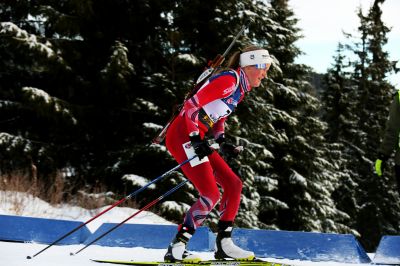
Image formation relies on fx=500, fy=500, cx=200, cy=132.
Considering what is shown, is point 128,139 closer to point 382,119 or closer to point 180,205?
point 180,205

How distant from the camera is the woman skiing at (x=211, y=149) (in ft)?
14.0

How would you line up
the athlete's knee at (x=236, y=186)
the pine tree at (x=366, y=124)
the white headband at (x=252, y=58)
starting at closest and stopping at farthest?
the athlete's knee at (x=236, y=186) → the white headband at (x=252, y=58) → the pine tree at (x=366, y=124)

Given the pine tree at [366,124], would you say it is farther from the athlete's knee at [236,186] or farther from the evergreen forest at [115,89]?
the athlete's knee at [236,186]

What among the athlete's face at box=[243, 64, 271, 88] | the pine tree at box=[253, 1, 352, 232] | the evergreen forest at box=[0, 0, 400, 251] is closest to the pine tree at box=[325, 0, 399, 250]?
the pine tree at box=[253, 1, 352, 232]

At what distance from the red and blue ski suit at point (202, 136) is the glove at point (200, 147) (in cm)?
8

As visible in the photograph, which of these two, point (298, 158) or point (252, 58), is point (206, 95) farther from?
point (298, 158)

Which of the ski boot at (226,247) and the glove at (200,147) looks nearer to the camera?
the glove at (200,147)

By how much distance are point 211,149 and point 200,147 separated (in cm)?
10

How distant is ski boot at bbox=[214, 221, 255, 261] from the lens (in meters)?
4.33

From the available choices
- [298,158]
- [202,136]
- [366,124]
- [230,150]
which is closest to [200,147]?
[202,136]

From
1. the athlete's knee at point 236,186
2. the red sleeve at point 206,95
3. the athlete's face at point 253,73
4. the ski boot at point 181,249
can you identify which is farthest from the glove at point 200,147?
the athlete's face at point 253,73

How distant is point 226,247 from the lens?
4379mm

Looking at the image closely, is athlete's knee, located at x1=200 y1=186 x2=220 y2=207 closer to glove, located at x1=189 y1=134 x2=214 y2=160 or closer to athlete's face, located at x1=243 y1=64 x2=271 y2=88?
glove, located at x1=189 y1=134 x2=214 y2=160

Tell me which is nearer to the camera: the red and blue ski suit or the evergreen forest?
the red and blue ski suit
